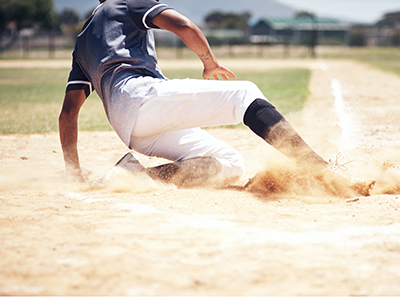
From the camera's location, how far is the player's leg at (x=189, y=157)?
306 cm

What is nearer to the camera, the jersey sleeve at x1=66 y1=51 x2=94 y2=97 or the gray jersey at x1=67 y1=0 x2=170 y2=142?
the gray jersey at x1=67 y1=0 x2=170 y2=142

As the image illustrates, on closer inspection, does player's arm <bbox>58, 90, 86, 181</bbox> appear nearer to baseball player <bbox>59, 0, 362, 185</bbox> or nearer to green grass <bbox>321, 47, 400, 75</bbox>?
baseball player <bbox>59, 0, 362, 185</bbox>

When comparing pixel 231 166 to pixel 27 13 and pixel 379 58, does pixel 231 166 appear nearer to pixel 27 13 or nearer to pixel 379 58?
pixel 379 58

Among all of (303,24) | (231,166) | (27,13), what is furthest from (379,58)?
(303,24)

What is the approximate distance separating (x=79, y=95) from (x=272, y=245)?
6.44ft

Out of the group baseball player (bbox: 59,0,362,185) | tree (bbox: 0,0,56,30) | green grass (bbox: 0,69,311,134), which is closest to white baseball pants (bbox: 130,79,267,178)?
baseball player (bbox: 59,0,362,185)

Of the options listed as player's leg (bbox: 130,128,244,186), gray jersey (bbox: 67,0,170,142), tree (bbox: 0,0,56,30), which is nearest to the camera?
gray jersey (bbox: 67,0,170,142)

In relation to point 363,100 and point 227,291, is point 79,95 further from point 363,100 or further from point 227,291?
point 363,100

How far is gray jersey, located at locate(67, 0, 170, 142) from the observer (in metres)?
2.73

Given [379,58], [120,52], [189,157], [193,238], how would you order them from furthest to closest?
[379,58] < [189,157] < [120,52] < [193,238]

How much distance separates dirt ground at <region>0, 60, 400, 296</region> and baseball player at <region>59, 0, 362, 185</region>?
10.2 inches

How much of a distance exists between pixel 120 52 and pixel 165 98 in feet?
1.41

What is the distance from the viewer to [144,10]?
267 centimetres

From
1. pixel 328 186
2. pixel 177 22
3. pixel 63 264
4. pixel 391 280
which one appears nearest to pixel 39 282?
pixel 63 264
